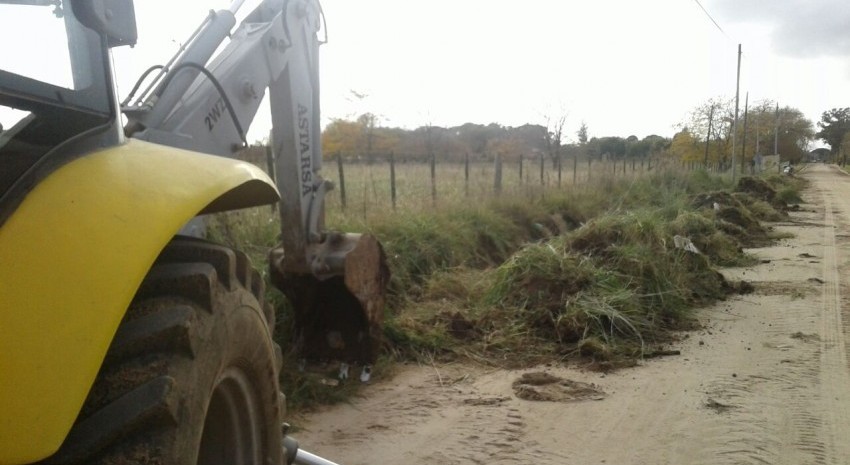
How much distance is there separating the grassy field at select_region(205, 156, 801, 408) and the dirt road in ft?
1.14

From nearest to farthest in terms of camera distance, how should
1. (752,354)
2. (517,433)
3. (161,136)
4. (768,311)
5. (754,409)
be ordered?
1. (161,136)
2. (517,433)
3. (754,409)
4. (752,354)
5. (768,311)

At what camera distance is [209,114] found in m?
3.69

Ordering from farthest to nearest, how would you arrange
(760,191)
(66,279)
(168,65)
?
1. (760,191)
2. (168,65)
3. (66,279)

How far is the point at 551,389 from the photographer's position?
17.9 feet

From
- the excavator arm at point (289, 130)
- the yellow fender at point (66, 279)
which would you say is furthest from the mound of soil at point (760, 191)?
the yellow fender at point (66, 279)

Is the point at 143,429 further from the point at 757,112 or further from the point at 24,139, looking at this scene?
the point at 757,112

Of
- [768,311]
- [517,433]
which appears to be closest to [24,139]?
[517,433]

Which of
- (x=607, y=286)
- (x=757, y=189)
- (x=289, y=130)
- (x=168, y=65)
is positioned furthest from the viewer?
(x=757, y=189)

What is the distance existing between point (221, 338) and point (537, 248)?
615 centimetres

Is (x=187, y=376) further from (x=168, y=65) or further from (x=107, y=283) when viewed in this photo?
(x=168, y=65)

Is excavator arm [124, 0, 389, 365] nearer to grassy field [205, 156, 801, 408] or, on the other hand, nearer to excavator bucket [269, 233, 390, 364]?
excavator bucket [269, 233, 390, 364]

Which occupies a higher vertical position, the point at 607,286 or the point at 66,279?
the point at 66,279

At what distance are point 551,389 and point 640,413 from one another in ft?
2.36

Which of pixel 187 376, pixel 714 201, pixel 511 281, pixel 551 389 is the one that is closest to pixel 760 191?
pixel 714 201
